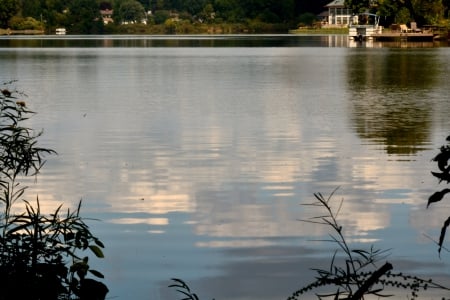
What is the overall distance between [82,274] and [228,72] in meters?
43.4

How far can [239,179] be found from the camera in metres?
15.4

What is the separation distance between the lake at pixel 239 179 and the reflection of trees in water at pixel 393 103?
2.9 inches

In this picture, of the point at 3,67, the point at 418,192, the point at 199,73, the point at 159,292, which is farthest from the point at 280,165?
the point at 3,67

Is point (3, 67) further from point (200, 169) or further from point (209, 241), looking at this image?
point (209, 241)

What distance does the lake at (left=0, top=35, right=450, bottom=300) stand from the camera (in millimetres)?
9984

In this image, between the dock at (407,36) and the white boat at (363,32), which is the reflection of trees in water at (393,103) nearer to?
the dock at (407,36)

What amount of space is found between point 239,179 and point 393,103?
50.3 ft

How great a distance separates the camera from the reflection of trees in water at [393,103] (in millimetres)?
20938

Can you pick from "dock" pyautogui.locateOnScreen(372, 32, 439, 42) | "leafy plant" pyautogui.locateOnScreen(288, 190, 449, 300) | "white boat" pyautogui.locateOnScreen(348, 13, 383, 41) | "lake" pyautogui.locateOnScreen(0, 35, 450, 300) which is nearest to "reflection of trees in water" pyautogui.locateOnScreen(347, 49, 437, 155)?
"lake" pyautogui.locateOnScreen(0, 35, 450, 300)

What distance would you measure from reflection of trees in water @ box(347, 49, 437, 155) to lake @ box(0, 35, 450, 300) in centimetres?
7

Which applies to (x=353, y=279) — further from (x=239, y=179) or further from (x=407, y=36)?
(x=407, y=36)

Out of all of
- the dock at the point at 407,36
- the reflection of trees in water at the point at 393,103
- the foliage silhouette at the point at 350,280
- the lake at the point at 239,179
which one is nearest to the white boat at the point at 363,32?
the dock at the point at 407,36

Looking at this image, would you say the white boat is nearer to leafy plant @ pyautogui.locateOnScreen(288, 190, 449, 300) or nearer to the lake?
the lake

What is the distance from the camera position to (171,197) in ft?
45.8
